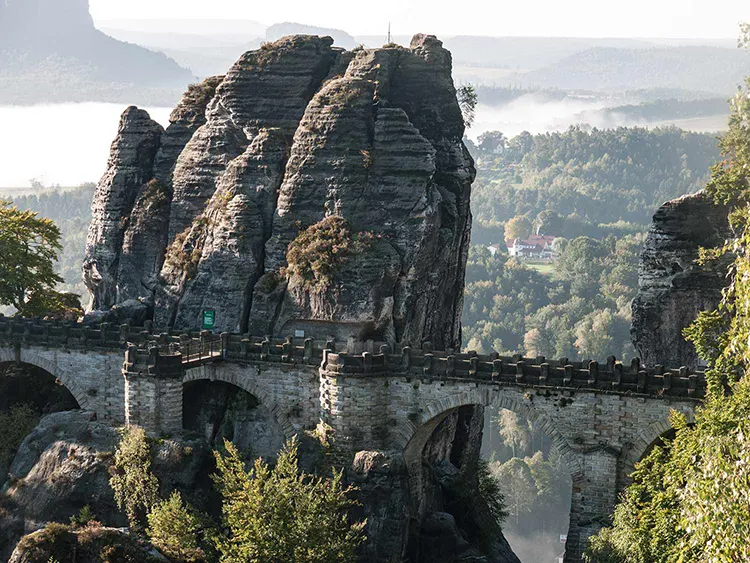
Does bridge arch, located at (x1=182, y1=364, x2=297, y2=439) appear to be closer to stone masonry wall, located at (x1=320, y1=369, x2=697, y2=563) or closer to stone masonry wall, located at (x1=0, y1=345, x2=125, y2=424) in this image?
stone masonry wall, located at (x1=320, y1=369, x2=697, y2=563)

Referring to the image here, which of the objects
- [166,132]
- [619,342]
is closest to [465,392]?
[166,132]

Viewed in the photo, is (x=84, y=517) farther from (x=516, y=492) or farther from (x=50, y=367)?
(x=516, y=492)

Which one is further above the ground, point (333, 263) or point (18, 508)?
point (333, 263)

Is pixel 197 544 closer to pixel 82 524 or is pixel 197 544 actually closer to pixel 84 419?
pixel 82 524

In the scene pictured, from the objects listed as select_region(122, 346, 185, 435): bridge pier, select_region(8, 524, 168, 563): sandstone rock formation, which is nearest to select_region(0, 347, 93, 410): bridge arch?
select_region(122, 346, 185, 435): bridge pier

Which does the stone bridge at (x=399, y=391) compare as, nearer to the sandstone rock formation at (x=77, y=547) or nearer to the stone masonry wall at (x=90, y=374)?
the stone masonry wall at (x=90, y=374)
